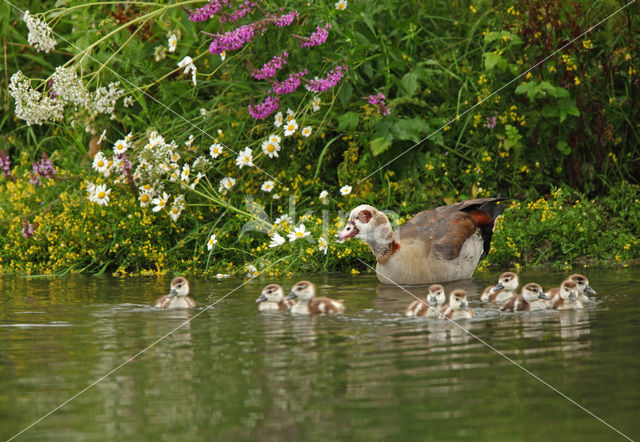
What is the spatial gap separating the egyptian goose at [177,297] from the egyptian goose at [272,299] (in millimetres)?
577

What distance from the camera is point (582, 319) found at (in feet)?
21.5

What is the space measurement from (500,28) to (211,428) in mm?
7653

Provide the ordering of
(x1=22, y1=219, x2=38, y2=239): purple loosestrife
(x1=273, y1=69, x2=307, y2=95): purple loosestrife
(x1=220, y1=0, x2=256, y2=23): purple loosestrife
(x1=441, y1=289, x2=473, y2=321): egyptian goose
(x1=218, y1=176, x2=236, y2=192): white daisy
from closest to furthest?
(x1=441, y1=289, x2=473, y2=321): egyptian goose < (x1=220, y1=0, x2=256, y2=23): purple loosestrife < (x1=273, y1=69, x2=307, y2=95): purple loosestrife < (x1=218, y1=176, x2=236, y2=192): white daisy < (x1=22, y1=219, x2=38, y2=239): purple loosestrife

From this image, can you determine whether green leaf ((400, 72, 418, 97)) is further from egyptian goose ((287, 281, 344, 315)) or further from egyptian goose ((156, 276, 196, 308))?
egyptian goose ((156, 276, 196, 308))

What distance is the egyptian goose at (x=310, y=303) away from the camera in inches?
277

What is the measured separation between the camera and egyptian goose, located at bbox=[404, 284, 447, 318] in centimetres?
687

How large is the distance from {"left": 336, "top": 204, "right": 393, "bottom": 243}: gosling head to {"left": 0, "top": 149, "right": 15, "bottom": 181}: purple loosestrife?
6.11m

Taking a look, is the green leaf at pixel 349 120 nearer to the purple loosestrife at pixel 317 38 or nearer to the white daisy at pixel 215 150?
the purple loosestrife at pixel 317 38

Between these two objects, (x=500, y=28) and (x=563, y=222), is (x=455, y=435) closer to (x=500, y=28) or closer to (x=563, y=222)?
(x=563, y=222)

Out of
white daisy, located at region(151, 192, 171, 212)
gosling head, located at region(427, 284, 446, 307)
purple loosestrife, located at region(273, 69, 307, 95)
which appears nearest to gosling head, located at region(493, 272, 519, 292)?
gosling head, located at region(427, 284, 446, 307)

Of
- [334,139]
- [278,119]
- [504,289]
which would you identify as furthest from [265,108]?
[504,289]

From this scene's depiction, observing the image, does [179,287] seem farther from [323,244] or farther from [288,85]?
[288,85]

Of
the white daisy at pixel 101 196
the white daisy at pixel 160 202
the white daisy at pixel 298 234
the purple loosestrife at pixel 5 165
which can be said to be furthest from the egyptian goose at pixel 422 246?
the purple loosestrife at pixel 5 165

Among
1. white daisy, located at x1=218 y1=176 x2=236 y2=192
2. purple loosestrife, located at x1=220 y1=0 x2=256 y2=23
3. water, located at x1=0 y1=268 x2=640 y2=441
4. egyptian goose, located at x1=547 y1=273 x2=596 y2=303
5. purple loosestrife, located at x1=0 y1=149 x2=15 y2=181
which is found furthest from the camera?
purple loosestrife, located at x1=0 y1=149 x2=15 y2=181
